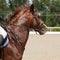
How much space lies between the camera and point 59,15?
1361 centimetres

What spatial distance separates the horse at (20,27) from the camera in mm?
6500

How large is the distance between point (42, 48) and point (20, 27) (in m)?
3.69

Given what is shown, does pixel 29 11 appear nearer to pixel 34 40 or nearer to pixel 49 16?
pixel 34 40

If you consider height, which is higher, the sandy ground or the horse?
the horse

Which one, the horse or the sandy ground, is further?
the sandy ground

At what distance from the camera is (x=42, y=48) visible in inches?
409

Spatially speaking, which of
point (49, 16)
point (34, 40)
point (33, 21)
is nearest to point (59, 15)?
point (49, 16)

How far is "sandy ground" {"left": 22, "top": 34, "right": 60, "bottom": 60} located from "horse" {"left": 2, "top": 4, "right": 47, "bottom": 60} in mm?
3301

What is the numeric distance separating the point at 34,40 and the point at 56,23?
4551mm

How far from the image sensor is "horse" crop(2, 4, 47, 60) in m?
6.50

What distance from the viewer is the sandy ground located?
1025 cm

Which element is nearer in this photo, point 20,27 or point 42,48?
point 20,27

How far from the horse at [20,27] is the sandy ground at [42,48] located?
3301 mm

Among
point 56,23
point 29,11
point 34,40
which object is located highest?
point 29,11
